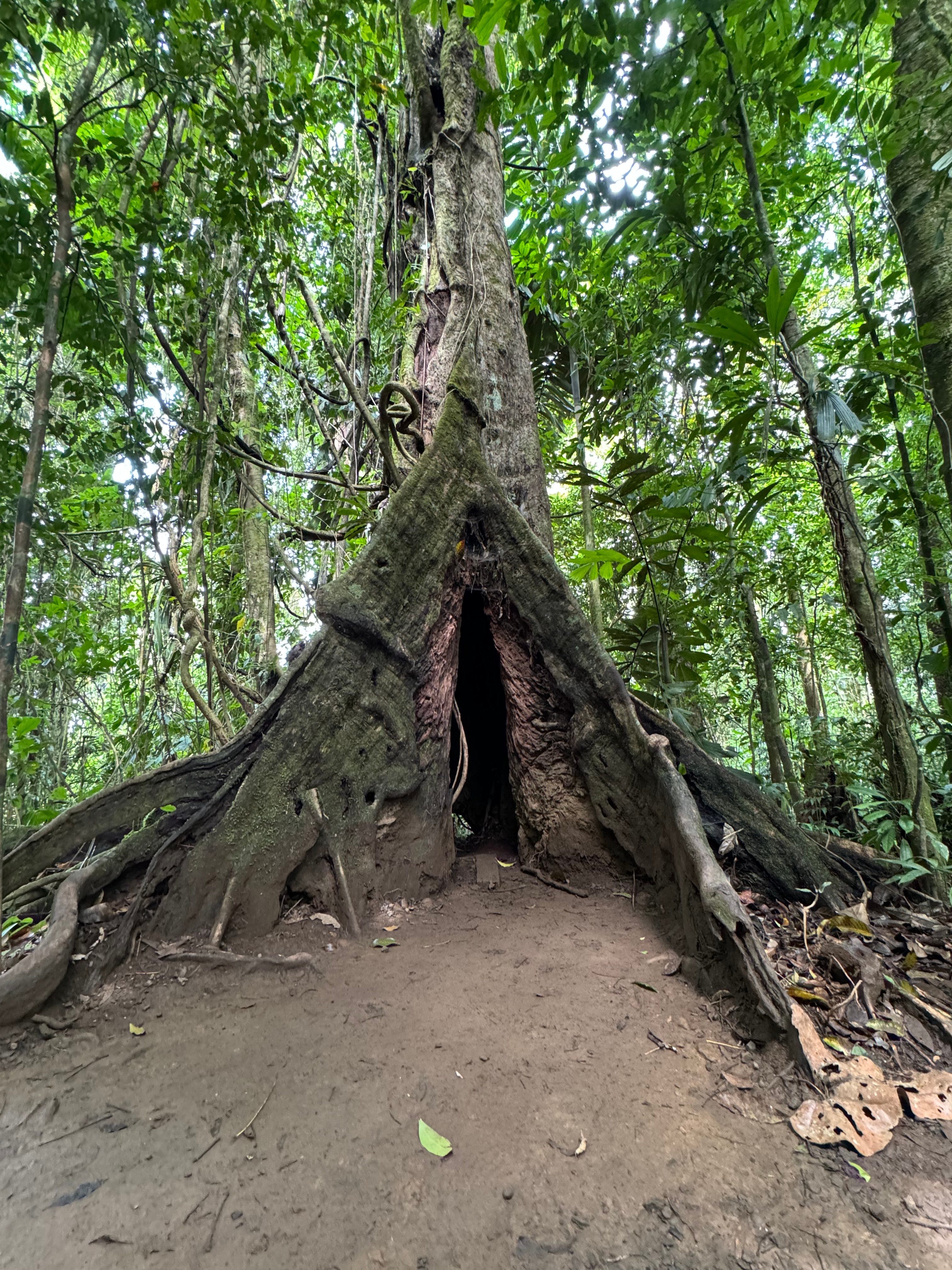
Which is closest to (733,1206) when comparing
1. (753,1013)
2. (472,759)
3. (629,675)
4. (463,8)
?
(753,1013)

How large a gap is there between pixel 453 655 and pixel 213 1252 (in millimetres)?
2498

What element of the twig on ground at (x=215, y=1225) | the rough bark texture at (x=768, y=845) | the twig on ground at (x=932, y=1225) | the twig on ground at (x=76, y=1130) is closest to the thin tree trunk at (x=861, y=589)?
the rough bark texture at (x=768, y=845)

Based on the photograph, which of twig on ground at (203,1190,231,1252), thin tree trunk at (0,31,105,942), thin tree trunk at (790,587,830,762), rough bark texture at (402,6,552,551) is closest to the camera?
twig on ground at (203,1190,231,1252)

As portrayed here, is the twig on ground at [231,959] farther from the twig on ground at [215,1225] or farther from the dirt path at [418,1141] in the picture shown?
the twig on ground at [215,1225]

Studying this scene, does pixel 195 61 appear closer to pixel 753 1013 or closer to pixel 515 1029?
pixel 515 1029

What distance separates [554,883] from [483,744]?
138 cm

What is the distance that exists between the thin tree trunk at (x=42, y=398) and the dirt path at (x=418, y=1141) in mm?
712

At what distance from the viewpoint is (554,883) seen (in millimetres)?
3143

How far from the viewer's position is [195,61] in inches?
99.7

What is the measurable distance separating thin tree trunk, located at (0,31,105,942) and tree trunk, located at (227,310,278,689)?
3.22 metres

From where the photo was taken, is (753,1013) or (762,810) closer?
(753,1013)

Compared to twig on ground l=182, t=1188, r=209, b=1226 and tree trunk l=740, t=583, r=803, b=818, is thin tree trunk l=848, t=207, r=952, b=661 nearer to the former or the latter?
tree trunk l=740, t=583, r=803, b=818

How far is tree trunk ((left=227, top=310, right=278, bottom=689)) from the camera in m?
5.38

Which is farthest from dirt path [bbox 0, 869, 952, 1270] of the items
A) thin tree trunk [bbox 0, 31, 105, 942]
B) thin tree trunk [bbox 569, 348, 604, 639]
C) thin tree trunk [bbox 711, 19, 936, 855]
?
thin tree trunk [bbox 569, 348, 604, 639]
